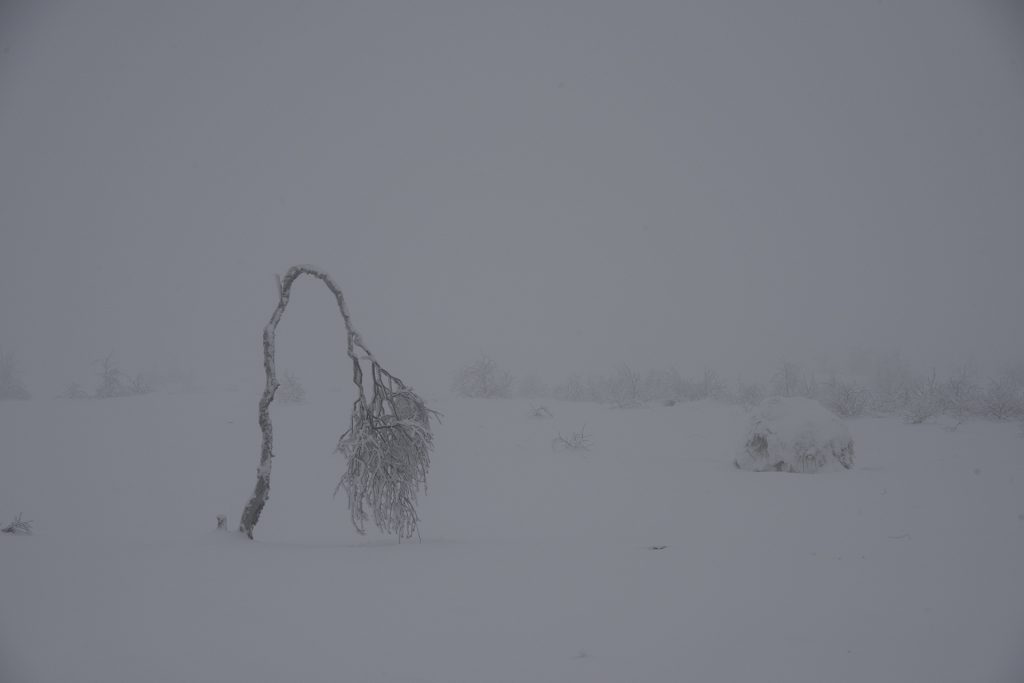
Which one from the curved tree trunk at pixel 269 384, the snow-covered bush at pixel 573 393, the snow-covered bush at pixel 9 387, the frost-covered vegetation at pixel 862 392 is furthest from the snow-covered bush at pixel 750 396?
the snow-covered bush at pixel 9 387

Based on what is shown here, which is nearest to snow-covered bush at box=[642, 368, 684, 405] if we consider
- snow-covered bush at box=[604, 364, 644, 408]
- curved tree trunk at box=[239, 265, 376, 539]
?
snow-covered bush at box=[604, 364, 644, 408]

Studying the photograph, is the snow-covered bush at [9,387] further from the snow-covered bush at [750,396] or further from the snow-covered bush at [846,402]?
the snow-covered bush at [846,402]

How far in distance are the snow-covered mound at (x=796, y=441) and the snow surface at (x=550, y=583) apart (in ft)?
1.56

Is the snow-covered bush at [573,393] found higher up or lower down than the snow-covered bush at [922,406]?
higher up

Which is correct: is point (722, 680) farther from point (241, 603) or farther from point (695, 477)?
point (695, 477)

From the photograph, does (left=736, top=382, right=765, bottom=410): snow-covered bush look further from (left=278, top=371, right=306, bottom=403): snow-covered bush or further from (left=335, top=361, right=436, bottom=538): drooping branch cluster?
(left=278, top=371, right=306, bottom=403): snow-covered bush

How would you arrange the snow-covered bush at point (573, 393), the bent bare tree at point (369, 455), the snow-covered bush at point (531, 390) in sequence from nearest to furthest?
the bent bare tree at point (369, 455) → the snow-covered bush at point (573, 393) → the snow-covered bush at point (531, 390)

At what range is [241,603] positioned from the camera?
10.7 feet

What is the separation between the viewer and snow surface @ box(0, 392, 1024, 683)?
109 inches

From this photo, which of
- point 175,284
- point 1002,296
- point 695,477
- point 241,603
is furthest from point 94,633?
point 175,284

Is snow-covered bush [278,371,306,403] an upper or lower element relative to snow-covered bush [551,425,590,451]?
upper

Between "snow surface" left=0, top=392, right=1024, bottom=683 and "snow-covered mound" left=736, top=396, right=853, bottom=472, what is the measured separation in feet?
1.56

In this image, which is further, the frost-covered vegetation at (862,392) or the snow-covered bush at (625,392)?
the snow-covered bush at (625,392)

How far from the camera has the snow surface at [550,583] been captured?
2762mm
